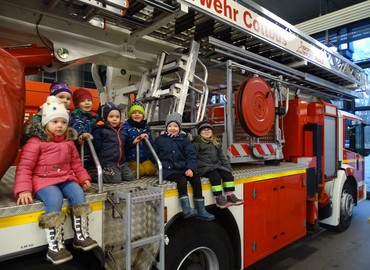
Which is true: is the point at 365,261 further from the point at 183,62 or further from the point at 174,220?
the point at 183,62

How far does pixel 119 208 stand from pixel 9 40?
6.35 feet

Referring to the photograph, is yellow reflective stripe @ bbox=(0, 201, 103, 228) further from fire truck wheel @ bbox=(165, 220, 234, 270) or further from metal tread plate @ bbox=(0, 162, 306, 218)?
fire truck wheel @ bbox=(165, 220, 234, 270)

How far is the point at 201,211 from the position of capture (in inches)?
98.3

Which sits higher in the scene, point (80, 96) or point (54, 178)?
point (80, 96)

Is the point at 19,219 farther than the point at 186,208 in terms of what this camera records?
No

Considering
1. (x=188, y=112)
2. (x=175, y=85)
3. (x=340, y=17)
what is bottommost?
(x=188, y=112)

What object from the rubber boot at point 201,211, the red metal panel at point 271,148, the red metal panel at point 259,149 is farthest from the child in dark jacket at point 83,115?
the red metal panel at point 271,148

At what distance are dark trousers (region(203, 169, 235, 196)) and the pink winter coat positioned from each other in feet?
4.24

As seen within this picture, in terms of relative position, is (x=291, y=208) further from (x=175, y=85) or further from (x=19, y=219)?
(x=19, y=219)

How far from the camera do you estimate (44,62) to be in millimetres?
2525

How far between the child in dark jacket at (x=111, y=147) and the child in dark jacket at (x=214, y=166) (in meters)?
0.74

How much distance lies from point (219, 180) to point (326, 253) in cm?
283

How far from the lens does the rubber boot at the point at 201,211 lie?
247 centimetres

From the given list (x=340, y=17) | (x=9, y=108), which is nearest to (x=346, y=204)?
(x=340, y=17)
